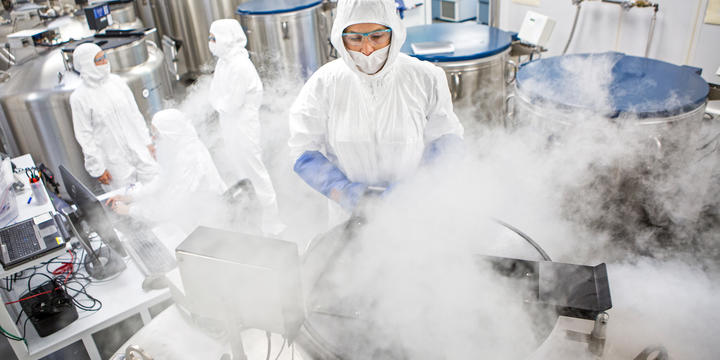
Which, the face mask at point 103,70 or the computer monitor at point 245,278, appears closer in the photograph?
the computer monitor at point 245,278

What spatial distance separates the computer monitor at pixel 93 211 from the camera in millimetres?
1544

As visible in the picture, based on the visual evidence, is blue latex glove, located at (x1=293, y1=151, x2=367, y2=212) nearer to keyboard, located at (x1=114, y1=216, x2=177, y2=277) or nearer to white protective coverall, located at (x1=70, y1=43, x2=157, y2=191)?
keyboard, located at (x1=114, y1=216, x2=177, y2=277)

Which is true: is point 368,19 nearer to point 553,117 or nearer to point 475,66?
point 553,117

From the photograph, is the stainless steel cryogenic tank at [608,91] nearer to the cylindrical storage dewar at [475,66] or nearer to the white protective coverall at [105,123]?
the cylindrical storage dewar at [475,66]

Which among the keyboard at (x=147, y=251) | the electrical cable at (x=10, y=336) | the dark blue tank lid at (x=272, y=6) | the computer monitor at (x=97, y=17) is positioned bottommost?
the keyboard at (x=147, y=251)

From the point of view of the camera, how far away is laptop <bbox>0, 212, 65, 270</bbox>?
146cm

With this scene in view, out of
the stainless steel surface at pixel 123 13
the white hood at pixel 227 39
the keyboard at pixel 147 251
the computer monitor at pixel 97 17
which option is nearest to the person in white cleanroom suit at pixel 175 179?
the keyboard at pixel 147 251

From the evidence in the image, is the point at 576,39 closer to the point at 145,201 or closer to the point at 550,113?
the point at 550,113

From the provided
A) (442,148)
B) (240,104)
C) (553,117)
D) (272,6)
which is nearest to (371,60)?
(442,148)

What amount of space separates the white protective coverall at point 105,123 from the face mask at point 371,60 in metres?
2.05

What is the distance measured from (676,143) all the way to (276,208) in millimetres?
2161

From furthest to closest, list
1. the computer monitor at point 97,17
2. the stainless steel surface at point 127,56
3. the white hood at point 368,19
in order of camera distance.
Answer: the computer monitor at point 97,17, the stainless steel surface at point 127,56, the white hood at point 368,19

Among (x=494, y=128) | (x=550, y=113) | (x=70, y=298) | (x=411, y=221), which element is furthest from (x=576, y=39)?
(x=70, y=298)

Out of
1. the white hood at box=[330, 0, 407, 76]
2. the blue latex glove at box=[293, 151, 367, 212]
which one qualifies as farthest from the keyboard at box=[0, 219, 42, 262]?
the white hood at box=[330, 0, 407, 76]
